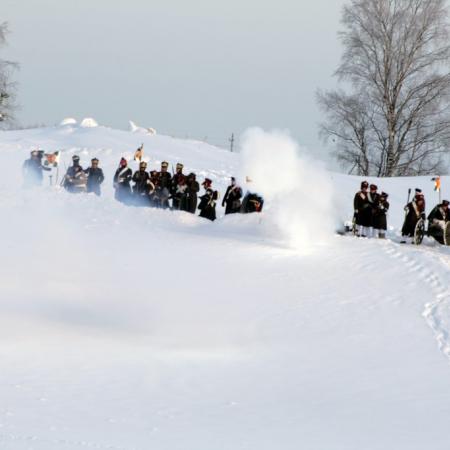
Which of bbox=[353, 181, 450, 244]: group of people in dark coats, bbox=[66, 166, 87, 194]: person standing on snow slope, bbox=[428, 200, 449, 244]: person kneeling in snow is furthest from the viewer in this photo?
bbox=[66, 166, 87, 194]: person standing on snow slope

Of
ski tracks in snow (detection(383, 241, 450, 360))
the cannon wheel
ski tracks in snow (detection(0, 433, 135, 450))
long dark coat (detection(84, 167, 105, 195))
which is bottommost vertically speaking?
ski tracks in snow (detection(0, 433, 135, 450))

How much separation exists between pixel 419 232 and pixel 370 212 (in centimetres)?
127

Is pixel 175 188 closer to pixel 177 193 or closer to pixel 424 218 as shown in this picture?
pixel 177 193

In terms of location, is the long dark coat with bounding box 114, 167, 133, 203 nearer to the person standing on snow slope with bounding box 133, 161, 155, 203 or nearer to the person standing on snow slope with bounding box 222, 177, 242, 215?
the person standing on snow slope with bounding box 133, 161, 155, 203

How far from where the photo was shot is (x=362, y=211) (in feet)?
86.4

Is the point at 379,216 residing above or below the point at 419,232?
above

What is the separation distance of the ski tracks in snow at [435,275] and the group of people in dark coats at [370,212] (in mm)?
1555

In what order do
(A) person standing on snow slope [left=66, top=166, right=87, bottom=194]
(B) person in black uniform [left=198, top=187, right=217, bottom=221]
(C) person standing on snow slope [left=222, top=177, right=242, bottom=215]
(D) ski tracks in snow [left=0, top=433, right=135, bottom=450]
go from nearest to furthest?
(D) ski tracks in snow [left=0, top=433, right=135, bottom=450] < (C) person standing on snow slope [left=222, top=177, right=242, bottom=215] < (B) person in black uniform [left=198, top=187, right=217, bottom=221] < (A) person standing on snow slope [left=66, top=166, right=87, bottom=194]

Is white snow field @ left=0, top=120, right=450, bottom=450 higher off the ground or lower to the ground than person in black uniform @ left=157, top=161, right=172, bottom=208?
lower

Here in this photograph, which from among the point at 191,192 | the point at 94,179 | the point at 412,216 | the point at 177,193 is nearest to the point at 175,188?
the point at 177,193

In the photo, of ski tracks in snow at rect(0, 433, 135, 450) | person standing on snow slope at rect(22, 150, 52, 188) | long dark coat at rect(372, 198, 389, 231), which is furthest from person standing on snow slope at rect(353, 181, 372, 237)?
ski tracks in snow at rect(0, 433, 135, 450)

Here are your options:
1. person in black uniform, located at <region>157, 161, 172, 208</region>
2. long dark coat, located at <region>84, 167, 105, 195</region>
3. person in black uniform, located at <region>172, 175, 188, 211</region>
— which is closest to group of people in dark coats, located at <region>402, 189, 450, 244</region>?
person in black uniform, located at <region>172, 175, 188, 211</region>

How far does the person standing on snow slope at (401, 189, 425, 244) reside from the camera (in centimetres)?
2619

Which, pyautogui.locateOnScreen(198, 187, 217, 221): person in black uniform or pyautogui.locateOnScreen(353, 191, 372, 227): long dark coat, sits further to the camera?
pyautogui.locateOnScreen(198, 187, 217, 221): person in black uniform
